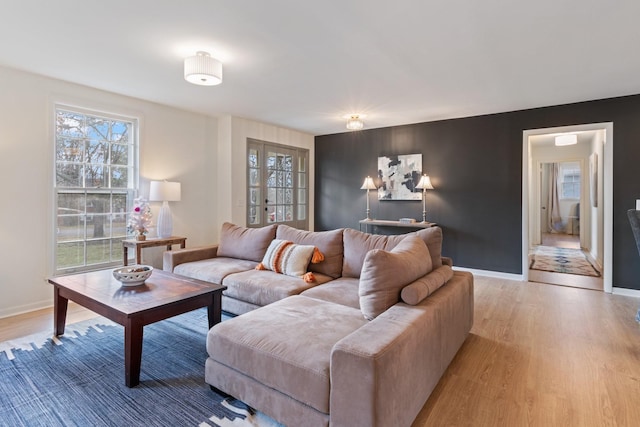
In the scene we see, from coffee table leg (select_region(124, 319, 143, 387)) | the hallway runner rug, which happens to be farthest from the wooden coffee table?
the hallway runner rug

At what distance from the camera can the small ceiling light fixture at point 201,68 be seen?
9.03 ft

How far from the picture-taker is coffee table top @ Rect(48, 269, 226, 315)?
2162 millimetres

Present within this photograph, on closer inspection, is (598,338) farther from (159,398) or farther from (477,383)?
(159,398)

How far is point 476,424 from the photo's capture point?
5.60ft

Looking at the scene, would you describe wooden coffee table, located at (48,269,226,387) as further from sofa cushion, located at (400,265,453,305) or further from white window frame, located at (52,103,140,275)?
sofa cushion, located at (400,265,453,305)

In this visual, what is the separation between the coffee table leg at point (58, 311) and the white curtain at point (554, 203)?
11029 millimetres

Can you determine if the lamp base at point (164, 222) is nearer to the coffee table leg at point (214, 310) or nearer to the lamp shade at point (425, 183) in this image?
the coffee table leg at point (214, 310)

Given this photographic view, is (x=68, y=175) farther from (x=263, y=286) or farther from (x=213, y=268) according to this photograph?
(x=263, y=286)

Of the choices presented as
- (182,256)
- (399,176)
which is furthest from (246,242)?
(399,176)

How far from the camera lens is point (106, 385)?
2.03 metres

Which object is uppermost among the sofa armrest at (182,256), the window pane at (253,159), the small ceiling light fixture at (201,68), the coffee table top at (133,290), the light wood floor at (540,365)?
the small ceiling light fixture at (201,68)

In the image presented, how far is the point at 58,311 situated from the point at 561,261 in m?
7.33

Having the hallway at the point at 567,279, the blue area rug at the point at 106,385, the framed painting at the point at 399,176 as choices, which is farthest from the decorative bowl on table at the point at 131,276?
the hallway at the point at 567,279

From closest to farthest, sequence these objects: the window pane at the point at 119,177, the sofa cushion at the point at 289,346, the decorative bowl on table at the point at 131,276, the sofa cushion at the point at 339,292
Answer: the sofa cushion at the point at 289,346, the sofa cushion at the point at 339,292, the decorative bowl on table at the point at 131,276, the window pane at the point at 119,177
